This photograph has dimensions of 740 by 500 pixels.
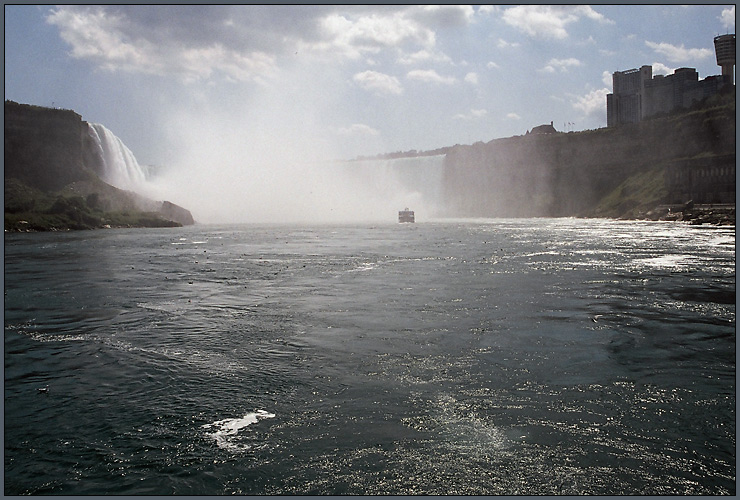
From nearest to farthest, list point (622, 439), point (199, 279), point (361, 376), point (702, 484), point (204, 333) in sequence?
point (702, 484), point (622, 439), point (361, 376), point (204, 333), point (199, 279)

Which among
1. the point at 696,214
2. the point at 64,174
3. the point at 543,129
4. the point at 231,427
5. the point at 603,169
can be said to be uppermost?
the point at 543,129

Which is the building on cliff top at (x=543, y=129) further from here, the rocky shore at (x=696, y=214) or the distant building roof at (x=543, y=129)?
the rocky shore at (x=696, y=214)

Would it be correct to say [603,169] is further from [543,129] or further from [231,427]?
[231,427]

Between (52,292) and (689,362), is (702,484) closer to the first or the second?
(689,362)

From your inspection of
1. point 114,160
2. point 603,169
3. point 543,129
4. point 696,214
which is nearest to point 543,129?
point 543,129

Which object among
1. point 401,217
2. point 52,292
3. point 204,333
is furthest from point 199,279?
point 401,217
